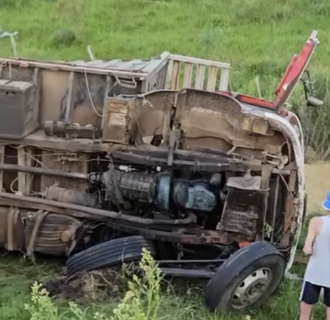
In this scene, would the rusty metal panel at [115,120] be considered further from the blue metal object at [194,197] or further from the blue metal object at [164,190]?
the blue metal object at [194,197]

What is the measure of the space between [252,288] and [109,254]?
45.9 inches

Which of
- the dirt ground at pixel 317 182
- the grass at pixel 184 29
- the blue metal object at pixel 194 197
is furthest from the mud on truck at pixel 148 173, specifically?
the grass at pixel 184 29

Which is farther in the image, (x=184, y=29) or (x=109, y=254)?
(x=184, y=29)

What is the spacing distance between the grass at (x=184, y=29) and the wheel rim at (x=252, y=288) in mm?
6061

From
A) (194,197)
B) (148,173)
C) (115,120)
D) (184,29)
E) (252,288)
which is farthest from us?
(184,29)

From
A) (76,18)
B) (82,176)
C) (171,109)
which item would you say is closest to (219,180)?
(171,109)

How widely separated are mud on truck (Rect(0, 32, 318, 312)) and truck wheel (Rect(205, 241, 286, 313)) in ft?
0.04

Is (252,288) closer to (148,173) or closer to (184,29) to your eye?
(148,173)

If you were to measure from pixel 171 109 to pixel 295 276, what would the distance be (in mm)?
1750

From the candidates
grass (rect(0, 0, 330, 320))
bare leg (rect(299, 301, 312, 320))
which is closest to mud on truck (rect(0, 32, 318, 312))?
bare leg (rect(299, 301, 312, 320))

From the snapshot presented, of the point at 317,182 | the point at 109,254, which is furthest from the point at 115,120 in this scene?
the point at 317,182

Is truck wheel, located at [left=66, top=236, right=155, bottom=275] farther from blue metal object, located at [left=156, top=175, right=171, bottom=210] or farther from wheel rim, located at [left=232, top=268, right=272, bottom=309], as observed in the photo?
wheel rim, located at [left=232, top=268, right=272, bottom=309]

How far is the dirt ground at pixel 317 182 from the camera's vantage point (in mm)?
9438

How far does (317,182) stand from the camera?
1008cm
